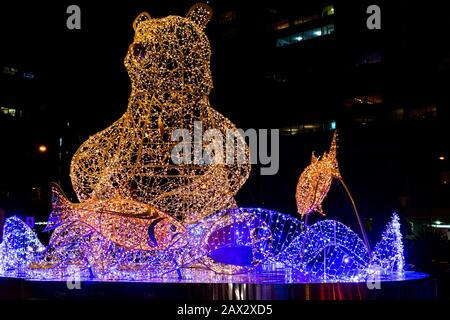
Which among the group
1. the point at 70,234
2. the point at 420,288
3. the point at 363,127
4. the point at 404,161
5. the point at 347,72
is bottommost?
the point at 420,288

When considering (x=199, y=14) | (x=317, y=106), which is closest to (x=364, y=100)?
(x=317, y=106)

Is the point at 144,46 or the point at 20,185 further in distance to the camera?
the point at 20,185

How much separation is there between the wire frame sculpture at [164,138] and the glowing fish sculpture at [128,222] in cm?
49

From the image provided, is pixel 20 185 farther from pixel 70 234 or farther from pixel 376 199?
pixel 70 234

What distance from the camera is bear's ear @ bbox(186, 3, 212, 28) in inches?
404

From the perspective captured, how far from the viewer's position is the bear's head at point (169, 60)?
32.2 ft

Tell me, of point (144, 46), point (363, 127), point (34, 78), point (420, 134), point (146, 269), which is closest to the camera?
point (146, 269)

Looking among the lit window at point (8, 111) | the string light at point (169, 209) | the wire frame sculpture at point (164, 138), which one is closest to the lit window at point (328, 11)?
the lit window at point (8, 111)

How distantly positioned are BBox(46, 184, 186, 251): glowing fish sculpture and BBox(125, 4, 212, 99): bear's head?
2118 millimetres

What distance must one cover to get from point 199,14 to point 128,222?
389 cm

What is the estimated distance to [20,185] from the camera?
28.8 metres

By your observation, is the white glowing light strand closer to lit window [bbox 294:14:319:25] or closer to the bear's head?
the bear's head

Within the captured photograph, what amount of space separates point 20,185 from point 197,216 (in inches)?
845

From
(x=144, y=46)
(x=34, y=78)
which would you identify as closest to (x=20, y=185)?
(x=34, y=78)
